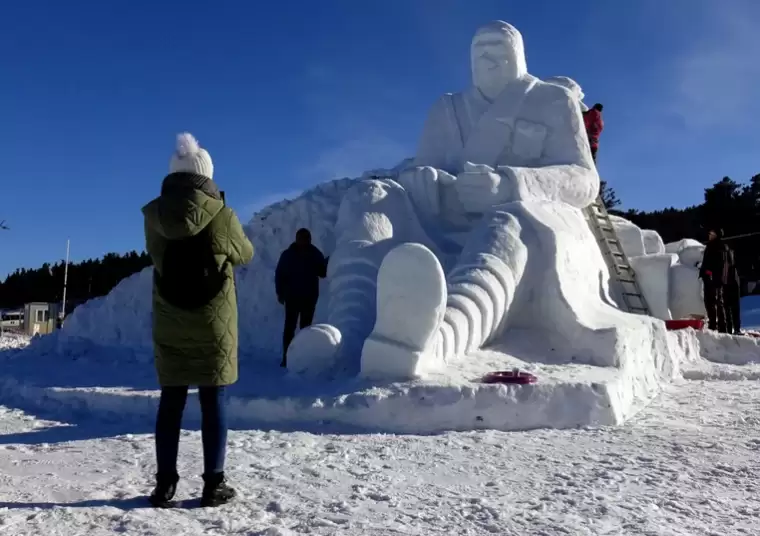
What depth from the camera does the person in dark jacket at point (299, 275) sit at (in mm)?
5352

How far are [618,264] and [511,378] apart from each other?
3.55 metres

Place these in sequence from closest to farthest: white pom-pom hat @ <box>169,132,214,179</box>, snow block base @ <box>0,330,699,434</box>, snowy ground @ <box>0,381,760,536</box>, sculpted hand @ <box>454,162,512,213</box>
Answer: snowy ground @ <box>0,381,760,536</box> < white pom-pom hat @ <box>169,132,214,179</box> < snow block base @ <box>0,330,699,434</box> < sculpted hand @ <box>454,162,512,213</box>

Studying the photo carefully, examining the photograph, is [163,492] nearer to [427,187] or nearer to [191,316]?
[191,316]

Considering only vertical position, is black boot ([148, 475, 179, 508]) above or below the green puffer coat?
below

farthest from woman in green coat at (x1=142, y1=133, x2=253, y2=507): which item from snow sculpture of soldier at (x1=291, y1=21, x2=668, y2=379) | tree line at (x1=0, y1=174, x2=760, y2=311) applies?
tree line at (x1=0, y1=174, x2=760, y2=311)

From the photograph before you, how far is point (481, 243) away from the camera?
5324mm

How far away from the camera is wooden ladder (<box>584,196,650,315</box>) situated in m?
6.98

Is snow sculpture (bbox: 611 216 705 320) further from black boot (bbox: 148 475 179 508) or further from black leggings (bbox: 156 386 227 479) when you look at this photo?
black boot (bbox: 148 475 179 508)

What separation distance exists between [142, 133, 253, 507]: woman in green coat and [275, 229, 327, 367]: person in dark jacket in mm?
2770

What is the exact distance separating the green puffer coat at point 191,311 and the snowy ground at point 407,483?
0.48m

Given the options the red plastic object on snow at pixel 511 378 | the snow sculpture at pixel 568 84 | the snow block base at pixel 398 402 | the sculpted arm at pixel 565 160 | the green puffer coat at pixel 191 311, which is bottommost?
the snow block base at pixel 398 402

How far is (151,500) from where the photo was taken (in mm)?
2521

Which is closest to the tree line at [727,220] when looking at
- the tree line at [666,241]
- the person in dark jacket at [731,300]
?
the tree line at [666,241]

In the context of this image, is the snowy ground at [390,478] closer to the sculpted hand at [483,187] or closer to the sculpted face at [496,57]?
the sculpted hand at [483,187]
